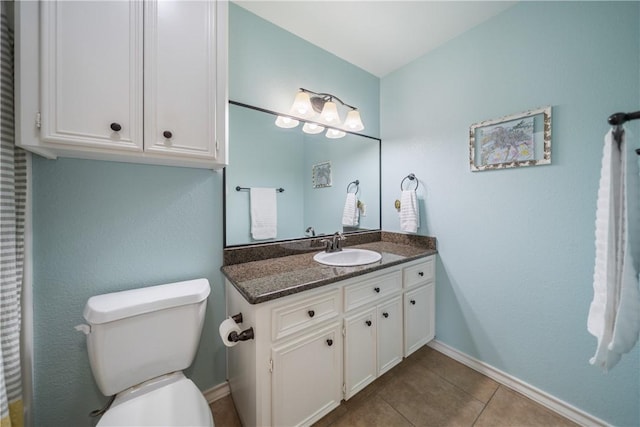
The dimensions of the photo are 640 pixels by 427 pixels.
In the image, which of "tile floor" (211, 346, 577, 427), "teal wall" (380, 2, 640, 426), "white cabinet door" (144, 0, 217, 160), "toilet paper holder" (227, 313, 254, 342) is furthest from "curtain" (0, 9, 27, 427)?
"teal wall" (380, 2, 640, 426)

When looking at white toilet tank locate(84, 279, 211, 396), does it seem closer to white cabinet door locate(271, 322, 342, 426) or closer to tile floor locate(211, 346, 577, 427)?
white cabinet door locate(271, 322, 342, 426)

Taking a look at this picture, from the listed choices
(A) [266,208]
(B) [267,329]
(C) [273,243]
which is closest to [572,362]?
(B) [267,329]

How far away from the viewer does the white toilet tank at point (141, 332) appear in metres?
0.92

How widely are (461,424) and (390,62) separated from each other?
8.56ft

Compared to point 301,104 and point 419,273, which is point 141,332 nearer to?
point 301,104

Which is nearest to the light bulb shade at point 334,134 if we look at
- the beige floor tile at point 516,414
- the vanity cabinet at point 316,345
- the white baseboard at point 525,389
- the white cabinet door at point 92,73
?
the vanity cabinet at point 316,345

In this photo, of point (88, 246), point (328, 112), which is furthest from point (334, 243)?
point (88, 246)

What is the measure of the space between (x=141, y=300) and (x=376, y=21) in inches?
84.3

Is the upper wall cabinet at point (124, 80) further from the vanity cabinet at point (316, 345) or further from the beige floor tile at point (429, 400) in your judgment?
the beige floor tile at point (429, 400)

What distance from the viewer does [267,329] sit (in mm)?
1010

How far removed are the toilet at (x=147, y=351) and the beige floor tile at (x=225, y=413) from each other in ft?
1.43

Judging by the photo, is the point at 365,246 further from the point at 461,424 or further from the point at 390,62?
the point at 390,62

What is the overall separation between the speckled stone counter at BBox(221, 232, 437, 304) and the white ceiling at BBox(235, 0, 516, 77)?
1.55m

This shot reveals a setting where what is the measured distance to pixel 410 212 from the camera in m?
1.89
